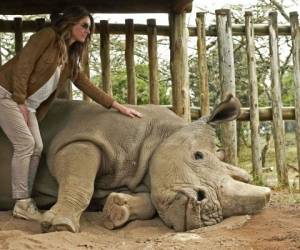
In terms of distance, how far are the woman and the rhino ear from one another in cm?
137

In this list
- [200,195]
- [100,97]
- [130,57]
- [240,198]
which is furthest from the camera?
[130,57]

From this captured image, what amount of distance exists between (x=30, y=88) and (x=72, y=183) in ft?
3.11

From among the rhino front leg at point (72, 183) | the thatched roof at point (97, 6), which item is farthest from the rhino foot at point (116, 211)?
the thatched roof at point (97, 6)

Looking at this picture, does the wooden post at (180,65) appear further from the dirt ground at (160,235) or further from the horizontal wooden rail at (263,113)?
the dirt ground at (160,235)

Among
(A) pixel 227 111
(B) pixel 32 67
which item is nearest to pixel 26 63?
(B) pixel 32 67

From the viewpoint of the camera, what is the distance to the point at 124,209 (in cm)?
481

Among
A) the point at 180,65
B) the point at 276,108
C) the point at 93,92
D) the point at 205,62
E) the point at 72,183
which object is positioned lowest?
the point at 72,183

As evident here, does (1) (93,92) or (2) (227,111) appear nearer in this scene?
(2) (227,111)

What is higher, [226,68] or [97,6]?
[97,6]

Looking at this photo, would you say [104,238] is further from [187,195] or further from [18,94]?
[18,94]

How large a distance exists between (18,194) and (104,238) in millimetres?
1053

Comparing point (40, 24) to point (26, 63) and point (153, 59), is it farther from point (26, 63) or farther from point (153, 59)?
point (26, 63)

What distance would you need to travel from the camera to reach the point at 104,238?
14.5 ft

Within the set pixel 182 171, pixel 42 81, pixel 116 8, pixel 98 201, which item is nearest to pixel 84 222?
pixel 98 201
